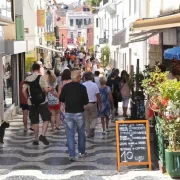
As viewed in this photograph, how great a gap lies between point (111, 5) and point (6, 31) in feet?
65.1

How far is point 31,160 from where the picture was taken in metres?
8.52

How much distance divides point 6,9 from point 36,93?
14.1ft

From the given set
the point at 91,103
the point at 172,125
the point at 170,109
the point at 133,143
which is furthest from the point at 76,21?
the point at 172,125

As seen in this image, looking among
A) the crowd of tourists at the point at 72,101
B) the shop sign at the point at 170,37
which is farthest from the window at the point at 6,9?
the shop sign at the point at 170,37

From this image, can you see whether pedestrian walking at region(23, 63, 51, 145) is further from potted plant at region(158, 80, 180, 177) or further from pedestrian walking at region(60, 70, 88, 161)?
potted plant at region(158, 80, 180, 177)

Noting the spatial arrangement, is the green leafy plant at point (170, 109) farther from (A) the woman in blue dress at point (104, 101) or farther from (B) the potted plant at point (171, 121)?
(A) the woman in blue dress at point (104, 101)

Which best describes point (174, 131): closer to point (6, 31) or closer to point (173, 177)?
point (173, 177)

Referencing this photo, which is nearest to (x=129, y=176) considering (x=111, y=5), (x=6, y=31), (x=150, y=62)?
(x=6, y=31)

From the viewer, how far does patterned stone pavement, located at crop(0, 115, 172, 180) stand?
7.22m

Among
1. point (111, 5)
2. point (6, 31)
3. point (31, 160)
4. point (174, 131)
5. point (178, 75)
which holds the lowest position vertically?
point (31, 160)

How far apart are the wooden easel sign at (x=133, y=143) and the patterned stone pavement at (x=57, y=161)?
0.59ft

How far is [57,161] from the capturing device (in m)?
8.41

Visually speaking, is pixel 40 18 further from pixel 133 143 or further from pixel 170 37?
pixel 133 143

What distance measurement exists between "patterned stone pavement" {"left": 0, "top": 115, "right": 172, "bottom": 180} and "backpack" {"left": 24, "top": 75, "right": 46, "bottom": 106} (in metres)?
0.95
